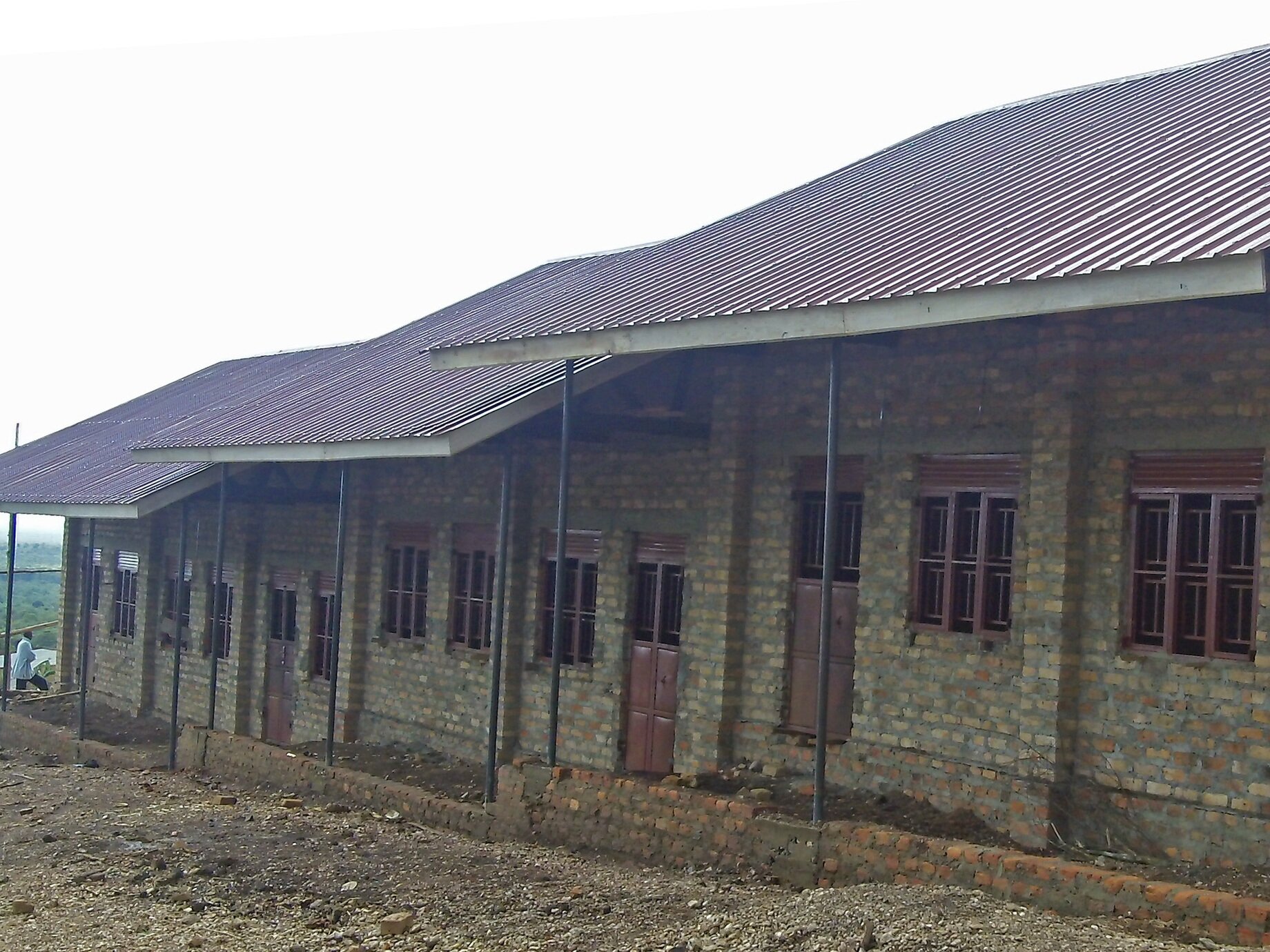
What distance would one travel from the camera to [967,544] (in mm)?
10633

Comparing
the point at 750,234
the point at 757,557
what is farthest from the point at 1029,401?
the point at 750,234

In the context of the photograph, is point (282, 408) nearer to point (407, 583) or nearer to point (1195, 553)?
point (407, 583)

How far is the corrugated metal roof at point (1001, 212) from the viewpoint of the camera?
323 inches

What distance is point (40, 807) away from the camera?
45.0 ft

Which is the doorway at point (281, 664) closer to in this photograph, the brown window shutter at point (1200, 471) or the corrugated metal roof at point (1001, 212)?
the corrugated metal roof at point (1001, 212)

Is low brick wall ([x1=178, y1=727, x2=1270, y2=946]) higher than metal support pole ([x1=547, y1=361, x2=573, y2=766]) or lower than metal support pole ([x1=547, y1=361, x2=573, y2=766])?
lower

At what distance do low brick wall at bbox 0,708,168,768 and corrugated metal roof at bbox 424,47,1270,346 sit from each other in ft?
25.8

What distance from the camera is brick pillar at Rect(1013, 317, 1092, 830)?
9.55 meters

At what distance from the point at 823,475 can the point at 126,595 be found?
16.0 meters

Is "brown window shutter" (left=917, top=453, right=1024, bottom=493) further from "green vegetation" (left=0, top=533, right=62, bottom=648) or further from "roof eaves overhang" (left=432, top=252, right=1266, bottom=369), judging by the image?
"green vegetation" (left=0, top=533, right=62, bottom=648)

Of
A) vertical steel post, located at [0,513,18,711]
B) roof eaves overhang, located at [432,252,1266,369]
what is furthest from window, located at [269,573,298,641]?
roof eaves overhang, located at [432,252,1266,369]

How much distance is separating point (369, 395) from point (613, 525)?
143 inches

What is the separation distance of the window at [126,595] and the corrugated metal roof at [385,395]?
214 centimetres

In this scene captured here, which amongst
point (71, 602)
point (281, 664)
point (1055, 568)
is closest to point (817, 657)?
point (1055, 568)
